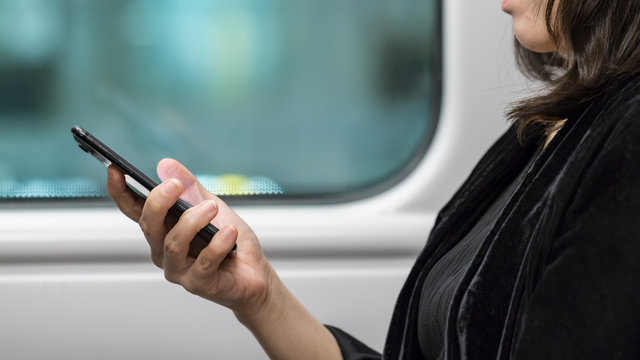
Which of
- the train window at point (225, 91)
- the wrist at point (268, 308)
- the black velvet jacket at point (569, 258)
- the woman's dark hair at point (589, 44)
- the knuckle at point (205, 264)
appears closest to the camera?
the black velvet jacket at point (569, 258)

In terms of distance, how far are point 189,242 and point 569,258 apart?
37 cm

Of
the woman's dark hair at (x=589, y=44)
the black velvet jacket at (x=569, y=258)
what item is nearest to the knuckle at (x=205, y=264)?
the black velvet jacket at (x=569, y=258)

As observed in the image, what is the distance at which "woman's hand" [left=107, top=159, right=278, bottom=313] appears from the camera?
26.5 inches

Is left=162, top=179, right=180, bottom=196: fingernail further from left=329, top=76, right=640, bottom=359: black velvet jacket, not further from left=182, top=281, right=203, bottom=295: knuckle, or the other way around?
left=329, top=76, right=640, bottom=359: black velvet jacket

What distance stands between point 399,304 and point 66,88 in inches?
28.2

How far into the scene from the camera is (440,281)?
75cm

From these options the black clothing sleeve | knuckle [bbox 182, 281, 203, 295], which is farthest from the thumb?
the black clothing sleeve

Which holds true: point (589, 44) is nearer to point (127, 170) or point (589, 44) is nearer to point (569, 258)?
point (569, 258)

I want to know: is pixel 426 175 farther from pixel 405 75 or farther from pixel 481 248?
pixel 481 248

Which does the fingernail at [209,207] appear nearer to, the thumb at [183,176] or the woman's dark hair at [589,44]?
the thumb at [183,176]

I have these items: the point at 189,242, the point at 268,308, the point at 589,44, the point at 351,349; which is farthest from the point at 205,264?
the point at 589,44

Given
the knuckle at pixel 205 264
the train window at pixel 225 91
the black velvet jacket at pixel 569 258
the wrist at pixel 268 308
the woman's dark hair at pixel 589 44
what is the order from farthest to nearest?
the train window at pixel 225 91 < the wrist at pixel 268 308 < the knuckle at pixel 205 264 < the woman's dark hair at pixel 589 44 < the black velvet jacket at pixel 569 258

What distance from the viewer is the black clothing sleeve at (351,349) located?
92cm

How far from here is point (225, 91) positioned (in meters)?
1.18
